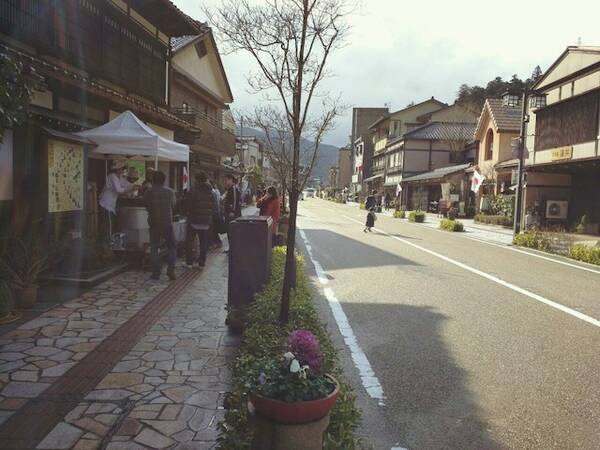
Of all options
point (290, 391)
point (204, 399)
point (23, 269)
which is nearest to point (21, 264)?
point (23, 269)

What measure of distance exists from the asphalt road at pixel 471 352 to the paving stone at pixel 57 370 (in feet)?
8.63

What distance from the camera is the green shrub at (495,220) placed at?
27.0 meters

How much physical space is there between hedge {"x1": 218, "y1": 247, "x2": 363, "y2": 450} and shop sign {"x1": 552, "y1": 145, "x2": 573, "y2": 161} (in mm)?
20396

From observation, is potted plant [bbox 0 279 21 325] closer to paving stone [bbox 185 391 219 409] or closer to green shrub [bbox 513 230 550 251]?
paving stone [bbox 185 391 219 409]

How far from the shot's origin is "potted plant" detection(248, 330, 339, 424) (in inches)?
95.9

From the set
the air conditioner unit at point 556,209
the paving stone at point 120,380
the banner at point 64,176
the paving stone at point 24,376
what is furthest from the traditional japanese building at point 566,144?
the paving stone at point 24,376

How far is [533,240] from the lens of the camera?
16844 millimetres

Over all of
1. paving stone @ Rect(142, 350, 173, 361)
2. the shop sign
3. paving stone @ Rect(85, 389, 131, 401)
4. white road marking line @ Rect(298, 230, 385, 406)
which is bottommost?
white road marking line @ Rect(298, 230, 385, 406)

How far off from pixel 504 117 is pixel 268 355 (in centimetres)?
3552

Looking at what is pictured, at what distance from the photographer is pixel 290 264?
4.54 m

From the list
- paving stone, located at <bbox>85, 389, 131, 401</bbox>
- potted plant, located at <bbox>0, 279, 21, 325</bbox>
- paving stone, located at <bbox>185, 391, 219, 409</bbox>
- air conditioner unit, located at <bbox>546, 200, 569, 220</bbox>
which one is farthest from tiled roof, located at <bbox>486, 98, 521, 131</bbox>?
paving stone, located at <bbox>85, 389, 131, 401</bbox>

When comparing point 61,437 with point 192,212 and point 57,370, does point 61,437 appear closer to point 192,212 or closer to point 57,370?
point 57,370

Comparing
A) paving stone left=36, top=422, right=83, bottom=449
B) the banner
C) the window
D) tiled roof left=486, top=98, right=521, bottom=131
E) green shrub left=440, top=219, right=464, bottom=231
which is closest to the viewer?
paving stone left=36, top=422, right=83, bottom=449

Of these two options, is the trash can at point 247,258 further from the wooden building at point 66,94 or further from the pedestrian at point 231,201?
the pedestrian at point 231,201
